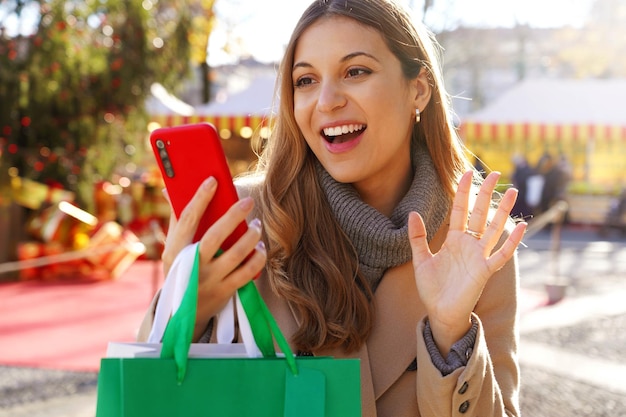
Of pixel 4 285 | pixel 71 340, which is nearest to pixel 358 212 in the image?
pixel 71 340

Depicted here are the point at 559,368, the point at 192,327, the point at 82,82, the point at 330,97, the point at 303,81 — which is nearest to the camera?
the point at 192,327

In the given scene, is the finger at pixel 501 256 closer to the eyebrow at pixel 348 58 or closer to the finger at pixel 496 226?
the finger at pixel 496 226

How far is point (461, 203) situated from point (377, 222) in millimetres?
340

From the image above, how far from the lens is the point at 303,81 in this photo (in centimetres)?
213

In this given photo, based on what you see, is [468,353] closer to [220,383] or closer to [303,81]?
[220,383]

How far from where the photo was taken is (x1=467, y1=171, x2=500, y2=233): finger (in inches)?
72.3

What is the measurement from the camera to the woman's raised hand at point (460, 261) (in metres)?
1.78

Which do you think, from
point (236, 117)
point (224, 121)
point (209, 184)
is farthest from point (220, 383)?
point (224, 121)

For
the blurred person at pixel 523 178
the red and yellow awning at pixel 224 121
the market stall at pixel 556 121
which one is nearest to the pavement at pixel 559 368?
the blurred person at pixel 523 178

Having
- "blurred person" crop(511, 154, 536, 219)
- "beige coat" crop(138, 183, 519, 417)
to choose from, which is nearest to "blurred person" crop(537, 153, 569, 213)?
"blurred person" crop(511, 154, 536, 219)

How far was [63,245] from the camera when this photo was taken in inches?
418

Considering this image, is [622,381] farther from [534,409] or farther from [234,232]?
[234,232]

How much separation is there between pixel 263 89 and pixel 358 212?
15824 mm

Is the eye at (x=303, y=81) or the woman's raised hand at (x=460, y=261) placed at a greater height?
the eye at (x=303, y=81)
